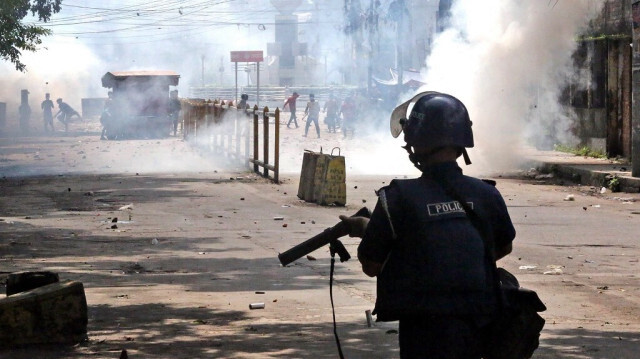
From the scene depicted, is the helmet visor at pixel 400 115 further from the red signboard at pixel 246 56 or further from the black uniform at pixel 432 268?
the red signboard at pixel 246 56

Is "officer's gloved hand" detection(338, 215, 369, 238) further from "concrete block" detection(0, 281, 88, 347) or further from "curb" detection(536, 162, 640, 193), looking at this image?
"curb" detection(536, 162, 640, 193)

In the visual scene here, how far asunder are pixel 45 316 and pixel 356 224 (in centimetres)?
374

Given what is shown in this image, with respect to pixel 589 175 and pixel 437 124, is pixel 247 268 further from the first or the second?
pixel 589 175

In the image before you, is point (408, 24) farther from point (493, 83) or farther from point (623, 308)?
point (623, 308)

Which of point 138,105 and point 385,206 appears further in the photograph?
point 138,105

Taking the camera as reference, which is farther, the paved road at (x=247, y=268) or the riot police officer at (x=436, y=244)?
the paved road at (x=247, y=268)

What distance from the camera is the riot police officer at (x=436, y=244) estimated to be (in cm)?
358

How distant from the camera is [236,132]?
24156 mm

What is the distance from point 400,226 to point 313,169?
12668 millimetres

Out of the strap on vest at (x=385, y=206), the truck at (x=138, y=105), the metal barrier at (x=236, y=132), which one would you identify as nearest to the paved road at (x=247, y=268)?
the metal barrier at (x=236, y=132)

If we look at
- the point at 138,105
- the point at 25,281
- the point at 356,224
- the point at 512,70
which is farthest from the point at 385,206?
the point at 138,105

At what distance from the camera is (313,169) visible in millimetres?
16297

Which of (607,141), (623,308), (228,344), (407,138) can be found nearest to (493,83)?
(607,141)

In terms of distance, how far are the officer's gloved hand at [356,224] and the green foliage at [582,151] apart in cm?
2054
